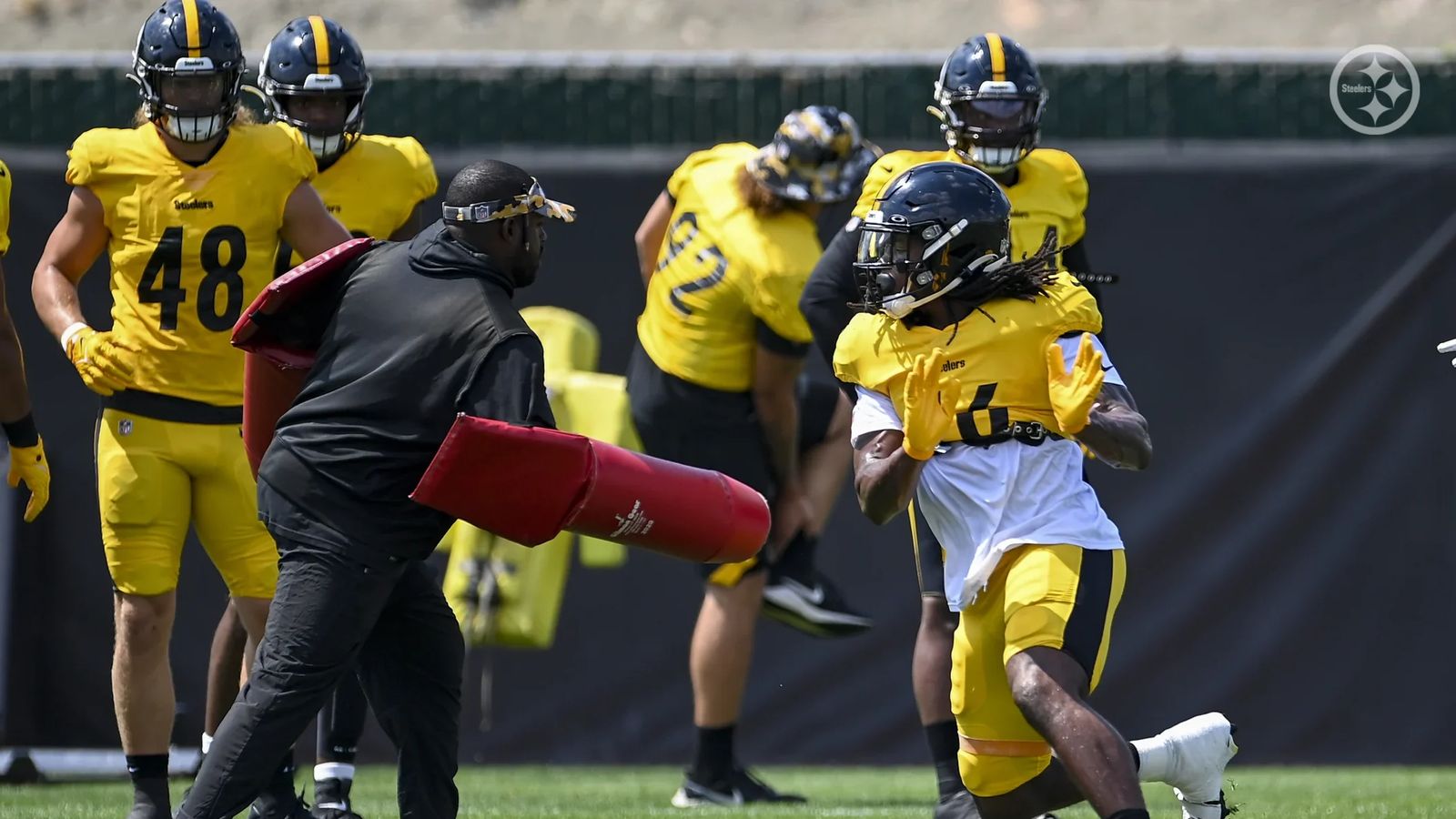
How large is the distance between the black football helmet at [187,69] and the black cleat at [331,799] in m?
1.70

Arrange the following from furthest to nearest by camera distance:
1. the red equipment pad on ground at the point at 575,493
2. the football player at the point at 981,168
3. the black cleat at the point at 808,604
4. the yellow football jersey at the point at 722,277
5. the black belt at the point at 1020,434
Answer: the black cleat at the point at 808,604, the yellow football jersey at the point at 722,277, the football player at the point at 981,168, the black belt at the point at 1020,434, the red equipment pad on ground at the point at 575,493

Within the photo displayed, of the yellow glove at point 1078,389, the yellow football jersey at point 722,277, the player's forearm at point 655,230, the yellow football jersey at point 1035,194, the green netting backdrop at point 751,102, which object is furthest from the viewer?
the green netting backdrop at point 751,102

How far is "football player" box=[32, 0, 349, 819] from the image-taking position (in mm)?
5254

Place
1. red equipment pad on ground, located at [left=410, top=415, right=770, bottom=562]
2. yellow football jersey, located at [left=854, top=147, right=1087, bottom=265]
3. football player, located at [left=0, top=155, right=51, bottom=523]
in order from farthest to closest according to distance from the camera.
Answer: yellow football jersey, located at [left=854, top=147, right=1087, bottom=265] → football player, located at [left=0, top=155, right=51, bottom=523] → red equipment pad on ground, located at [left=410, top=415, right=770, bottom=562]

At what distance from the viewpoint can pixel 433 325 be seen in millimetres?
4184

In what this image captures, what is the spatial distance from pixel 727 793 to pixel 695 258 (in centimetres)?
166

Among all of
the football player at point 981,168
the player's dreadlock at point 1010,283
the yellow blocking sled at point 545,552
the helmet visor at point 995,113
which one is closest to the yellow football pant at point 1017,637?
the player's dreadlock at point 1010,283

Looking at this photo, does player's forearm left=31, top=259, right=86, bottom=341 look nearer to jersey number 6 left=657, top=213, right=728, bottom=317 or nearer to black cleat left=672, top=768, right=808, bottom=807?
jersey number 6 left=657, top=213, right=728, bottom=317

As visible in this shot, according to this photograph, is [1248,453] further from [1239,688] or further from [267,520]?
[267,520]

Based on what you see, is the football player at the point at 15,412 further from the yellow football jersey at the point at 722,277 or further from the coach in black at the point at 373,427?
the yellow football jersey at the point at 722,277

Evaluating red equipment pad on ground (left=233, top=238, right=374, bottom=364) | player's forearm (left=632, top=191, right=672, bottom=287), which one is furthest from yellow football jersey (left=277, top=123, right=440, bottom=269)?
red equipment pad on ground (left=233, top=238, right=374, bottom=364)

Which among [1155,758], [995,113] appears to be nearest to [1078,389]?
[1155,758]

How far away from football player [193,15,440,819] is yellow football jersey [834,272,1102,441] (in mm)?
1919

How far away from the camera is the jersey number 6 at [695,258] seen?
21.5 ft
